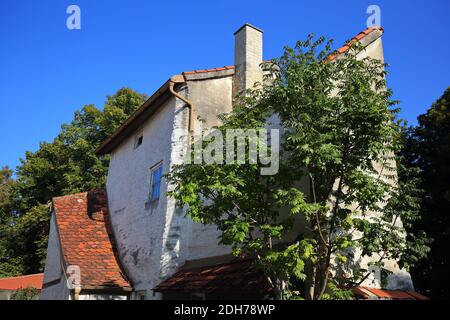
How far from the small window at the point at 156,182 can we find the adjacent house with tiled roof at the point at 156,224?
0.10 ft

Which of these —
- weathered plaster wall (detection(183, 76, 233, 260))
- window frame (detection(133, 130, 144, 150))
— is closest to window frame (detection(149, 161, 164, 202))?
weathered plaster wall (detection(183, 76, 233, 260))

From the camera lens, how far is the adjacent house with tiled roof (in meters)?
9.38

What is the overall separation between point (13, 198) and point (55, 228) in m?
15.1

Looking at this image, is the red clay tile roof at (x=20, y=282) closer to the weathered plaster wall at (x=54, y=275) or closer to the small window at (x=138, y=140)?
the weathered plaster wall at (x=54, y=275)

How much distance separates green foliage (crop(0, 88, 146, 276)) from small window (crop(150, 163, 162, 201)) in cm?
1302

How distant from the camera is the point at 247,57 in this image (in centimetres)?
1148

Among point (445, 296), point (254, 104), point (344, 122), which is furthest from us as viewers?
point (445, 296)

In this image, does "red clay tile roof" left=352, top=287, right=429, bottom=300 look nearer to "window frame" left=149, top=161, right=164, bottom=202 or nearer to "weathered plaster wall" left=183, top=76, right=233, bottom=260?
"weathered plaster wall" left=183, top=76, right=233, bottom=260

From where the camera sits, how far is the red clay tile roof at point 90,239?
1141 centimetres

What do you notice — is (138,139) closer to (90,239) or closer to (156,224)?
(90,239)
